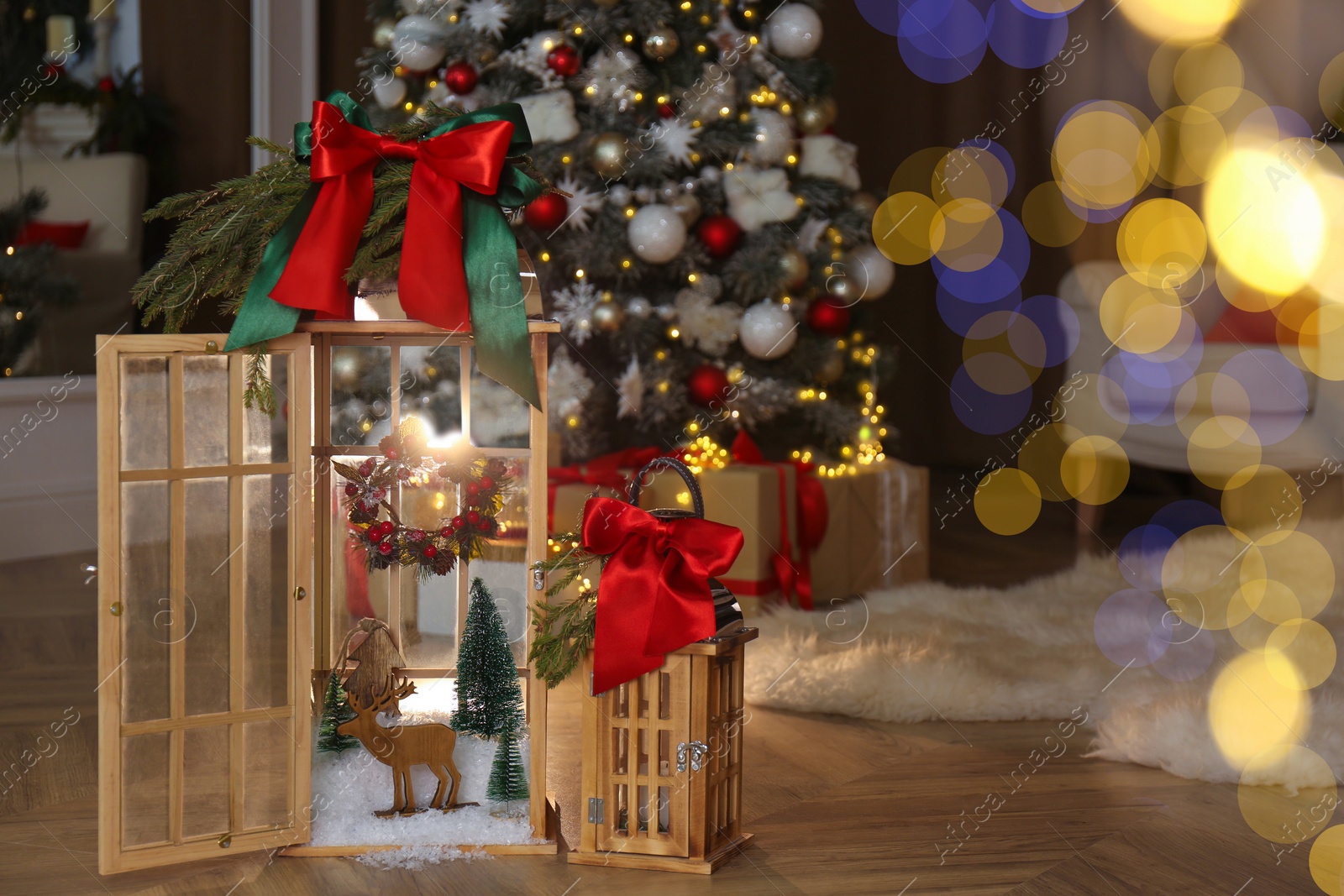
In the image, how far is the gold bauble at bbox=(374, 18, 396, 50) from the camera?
2.83 meters

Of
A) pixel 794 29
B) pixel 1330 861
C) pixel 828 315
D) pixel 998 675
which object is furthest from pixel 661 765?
pixel 794 29

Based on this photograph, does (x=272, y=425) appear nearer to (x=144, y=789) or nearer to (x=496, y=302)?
(x=496, y=302)

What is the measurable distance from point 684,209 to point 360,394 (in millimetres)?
1339

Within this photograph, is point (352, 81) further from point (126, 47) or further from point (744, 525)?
point (744, 525)

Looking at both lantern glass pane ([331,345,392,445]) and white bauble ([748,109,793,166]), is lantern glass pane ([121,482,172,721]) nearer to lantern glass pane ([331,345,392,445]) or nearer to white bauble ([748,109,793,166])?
lantern glass pane ([331,345,392,445])

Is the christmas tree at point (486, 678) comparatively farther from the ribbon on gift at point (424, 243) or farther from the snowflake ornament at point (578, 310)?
the snowflake ornament at point (578, 310)

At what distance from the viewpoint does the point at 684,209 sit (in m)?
2.64

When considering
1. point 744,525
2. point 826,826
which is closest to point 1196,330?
point 744,525

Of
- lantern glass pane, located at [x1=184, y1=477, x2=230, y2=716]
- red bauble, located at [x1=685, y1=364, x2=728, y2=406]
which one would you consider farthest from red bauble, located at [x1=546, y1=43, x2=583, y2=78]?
lantern glass pane, located at [x1=184, y1=477, x2=230, y2=716]

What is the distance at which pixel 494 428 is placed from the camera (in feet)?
4.56

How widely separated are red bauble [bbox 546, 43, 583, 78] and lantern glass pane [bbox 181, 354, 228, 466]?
5.34 feet

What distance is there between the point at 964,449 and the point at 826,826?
3.35 meters

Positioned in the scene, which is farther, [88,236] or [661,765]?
[88,236]

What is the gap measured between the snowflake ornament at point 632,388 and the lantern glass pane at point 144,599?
1.46m
